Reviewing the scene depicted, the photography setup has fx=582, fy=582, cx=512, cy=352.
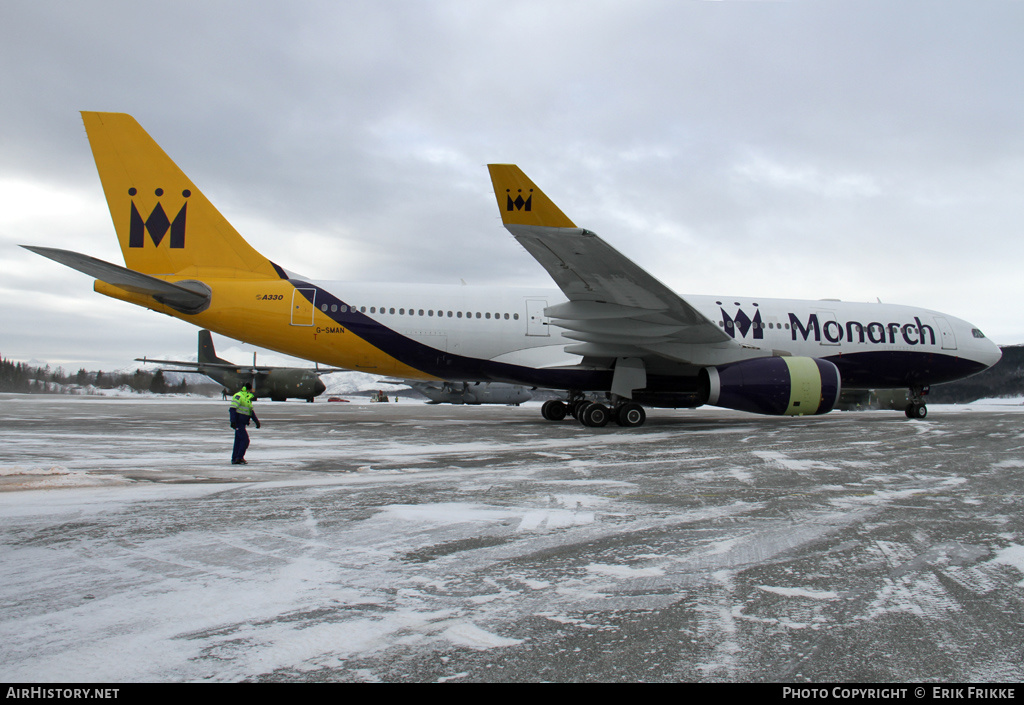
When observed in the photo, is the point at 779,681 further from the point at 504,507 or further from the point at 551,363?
the point at 551,363

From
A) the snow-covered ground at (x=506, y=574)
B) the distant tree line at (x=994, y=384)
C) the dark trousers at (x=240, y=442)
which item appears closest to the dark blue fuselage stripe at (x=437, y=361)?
the dark trousers at (x=240, y=442)

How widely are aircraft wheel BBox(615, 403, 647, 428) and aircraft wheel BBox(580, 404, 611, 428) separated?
0.32 metres

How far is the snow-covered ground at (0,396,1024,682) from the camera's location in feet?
6.02

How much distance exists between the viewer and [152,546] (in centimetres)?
304

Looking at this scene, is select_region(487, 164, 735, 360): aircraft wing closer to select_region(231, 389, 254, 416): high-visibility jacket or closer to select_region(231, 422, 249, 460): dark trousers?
select_region(231, 389, 254, 416): high-visibility jacket

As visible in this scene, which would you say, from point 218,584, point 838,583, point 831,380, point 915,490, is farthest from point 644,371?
point 218,584

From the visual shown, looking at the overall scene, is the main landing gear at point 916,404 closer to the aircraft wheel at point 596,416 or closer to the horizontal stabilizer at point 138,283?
the aircraft wheel at point 596,416

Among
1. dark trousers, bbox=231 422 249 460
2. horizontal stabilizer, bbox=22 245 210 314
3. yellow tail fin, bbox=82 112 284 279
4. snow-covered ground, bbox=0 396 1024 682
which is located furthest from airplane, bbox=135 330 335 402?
snow-covered ground, bbox=0 396 1024 682

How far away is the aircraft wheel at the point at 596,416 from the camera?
1216cm

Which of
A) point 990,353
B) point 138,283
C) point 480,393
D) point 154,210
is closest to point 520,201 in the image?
point 138,283

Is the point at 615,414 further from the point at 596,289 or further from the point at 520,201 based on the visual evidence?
the point at 520,201

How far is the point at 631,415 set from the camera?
12.3 meters

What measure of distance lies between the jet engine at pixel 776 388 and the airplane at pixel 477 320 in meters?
0.03
